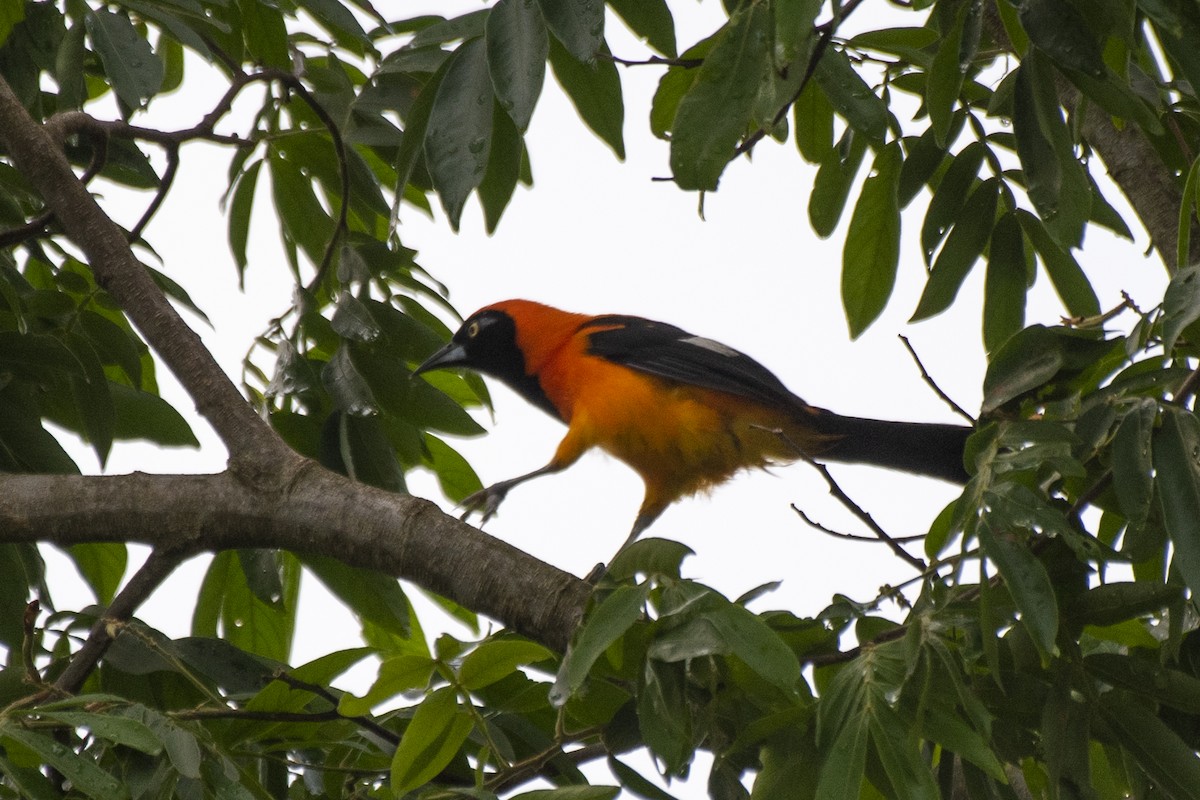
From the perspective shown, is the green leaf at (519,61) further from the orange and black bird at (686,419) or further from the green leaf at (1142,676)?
the orange and black bird at (686,419)

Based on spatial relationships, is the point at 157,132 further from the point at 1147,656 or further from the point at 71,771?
the point at 1147,656

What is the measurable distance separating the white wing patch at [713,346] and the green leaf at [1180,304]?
2.93 m

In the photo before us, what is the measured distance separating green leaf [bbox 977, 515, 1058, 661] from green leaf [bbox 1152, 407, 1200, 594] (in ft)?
0.56

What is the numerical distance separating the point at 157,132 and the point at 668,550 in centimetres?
151

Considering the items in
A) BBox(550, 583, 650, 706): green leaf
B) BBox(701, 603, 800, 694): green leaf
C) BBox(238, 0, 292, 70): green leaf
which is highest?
BBox(238, 0, 292, 70): green leaf

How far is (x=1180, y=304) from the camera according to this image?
66.7 inches

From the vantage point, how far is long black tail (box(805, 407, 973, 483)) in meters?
4.11

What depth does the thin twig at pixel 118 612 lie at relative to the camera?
90.1 inches

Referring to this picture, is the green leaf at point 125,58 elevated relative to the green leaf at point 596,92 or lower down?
elevated

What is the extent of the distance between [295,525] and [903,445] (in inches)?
95.1

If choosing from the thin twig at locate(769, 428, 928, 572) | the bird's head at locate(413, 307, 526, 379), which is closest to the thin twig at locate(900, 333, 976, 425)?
the thin twig at locate(769, 428, 928, 572)

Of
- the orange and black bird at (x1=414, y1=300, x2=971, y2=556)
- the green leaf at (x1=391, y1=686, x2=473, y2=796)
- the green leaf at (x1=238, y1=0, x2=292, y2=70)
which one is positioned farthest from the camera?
the orange and black bird at (x1=414, y1=300, x2=971, y2=556)

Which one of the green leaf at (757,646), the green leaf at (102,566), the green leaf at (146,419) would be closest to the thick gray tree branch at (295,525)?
the green leaf at (757,646)

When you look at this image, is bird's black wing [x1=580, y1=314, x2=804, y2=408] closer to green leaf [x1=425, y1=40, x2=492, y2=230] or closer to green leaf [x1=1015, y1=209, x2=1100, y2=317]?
green leaf [x1=1015, y1=209, x2=1100, y2=317]
